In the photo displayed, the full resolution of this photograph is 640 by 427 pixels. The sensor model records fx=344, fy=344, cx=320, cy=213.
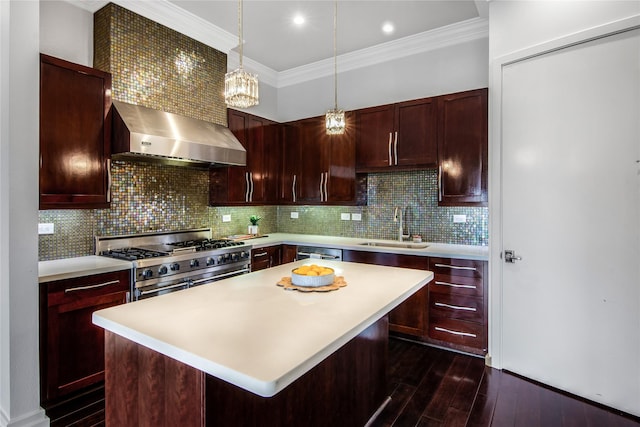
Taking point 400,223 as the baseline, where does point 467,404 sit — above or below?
below

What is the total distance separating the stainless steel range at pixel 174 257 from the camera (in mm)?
2701

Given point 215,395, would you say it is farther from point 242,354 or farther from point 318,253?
point 318,253

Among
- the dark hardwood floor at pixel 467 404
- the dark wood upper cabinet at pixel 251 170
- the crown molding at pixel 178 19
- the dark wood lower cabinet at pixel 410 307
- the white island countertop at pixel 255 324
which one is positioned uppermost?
the crown molding at pixel 178 19

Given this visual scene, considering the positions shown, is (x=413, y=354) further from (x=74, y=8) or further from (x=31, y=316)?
(x=74, y=8)

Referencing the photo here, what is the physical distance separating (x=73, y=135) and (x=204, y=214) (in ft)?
5.03

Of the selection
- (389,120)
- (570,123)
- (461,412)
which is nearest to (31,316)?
(461,412)

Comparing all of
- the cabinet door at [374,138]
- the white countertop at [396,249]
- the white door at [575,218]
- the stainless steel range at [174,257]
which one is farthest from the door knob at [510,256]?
the stainless steel range at [174,257]

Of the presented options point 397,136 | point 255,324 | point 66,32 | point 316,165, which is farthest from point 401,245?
point 66,32

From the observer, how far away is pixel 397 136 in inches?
143

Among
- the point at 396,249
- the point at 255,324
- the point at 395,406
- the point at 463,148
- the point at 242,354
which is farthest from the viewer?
the point at 396,249

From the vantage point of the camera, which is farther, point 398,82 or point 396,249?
point 398,82

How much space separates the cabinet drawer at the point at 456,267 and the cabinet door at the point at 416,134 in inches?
38.0

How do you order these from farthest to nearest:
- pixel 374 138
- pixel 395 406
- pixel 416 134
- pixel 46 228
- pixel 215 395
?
pixel 374 138, pixel 416 134, pixel 46 228, pixel 395 406, pixel 215 395

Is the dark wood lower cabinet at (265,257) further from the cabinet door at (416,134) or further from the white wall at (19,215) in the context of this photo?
the white wall at (19,215)
